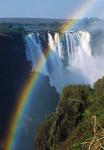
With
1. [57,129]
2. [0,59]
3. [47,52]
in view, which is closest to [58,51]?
[47,52]

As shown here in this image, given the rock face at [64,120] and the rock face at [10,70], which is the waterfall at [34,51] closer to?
the rock face at [10,70]

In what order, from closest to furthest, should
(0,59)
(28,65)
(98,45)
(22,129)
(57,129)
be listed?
→ (57,129)
(22,129)
(0,59)
(28,65)
(98,45)

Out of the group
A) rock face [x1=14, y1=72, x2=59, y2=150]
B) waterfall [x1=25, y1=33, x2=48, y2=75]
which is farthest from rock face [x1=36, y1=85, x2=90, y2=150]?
waterfall [x1=25, y1=33, x2=48, y2=75]

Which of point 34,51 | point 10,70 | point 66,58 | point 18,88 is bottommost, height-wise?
point 18,88

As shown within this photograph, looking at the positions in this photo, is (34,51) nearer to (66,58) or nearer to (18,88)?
(66,58)

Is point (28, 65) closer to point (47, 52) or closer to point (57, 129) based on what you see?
point (47, 52)

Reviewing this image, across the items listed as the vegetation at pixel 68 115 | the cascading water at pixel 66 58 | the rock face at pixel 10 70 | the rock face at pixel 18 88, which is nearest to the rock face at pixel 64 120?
the vegetation at pixel 68 115

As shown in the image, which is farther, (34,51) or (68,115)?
(34,51)

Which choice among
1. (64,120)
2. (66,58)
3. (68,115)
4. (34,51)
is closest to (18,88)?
(34,51)
